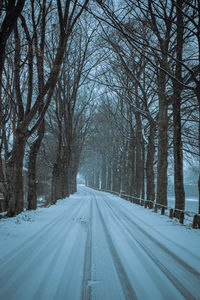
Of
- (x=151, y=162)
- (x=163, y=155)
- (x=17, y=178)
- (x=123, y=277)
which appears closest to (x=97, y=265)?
(x=123, y=277)

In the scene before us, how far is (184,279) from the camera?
3.39m

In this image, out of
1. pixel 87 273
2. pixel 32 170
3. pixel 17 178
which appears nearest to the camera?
pixel 87 273

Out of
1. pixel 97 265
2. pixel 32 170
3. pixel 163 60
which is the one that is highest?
pixel 163 60

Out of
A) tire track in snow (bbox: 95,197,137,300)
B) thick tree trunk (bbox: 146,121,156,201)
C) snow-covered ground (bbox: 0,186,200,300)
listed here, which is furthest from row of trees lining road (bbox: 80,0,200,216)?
tire track in snow (bbox: 95,197,137,300)

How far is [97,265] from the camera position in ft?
12.4

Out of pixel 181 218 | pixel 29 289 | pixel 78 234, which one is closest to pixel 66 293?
pixel 29 289

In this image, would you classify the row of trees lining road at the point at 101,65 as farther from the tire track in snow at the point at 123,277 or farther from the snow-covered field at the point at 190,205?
the snow-covered field at the point at 190,205

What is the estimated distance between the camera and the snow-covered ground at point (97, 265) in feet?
9.53

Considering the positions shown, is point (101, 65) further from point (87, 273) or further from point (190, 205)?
point (190, 205)

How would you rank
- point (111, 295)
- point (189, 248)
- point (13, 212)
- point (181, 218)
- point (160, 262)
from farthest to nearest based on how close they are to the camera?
point (13, 212)
point (181, 218)
point (189, 248)
point (160, 262)
point (111, 295)

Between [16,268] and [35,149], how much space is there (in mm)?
8235

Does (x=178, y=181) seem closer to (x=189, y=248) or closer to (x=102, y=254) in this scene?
(x=189, y=248)

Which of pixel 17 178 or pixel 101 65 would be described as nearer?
pixel 17 178

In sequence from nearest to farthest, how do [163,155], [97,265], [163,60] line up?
[97,265], [163,60], [163,155]
